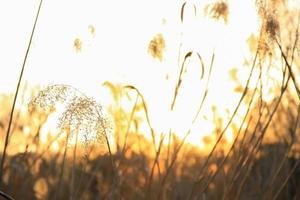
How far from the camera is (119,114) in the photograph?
2260 millimetres

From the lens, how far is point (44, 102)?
1.35m

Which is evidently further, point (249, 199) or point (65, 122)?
point (249, 199)

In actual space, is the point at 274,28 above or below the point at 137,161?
above

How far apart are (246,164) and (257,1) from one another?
0.48 meters

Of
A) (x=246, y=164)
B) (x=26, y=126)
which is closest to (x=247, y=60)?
(x=246, y=164)

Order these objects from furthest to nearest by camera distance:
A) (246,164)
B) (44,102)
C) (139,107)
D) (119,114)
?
(139,107) < (119,114) < (246,164) < (44,102)

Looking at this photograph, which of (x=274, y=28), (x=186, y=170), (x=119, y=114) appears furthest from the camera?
(x=186, y=170)

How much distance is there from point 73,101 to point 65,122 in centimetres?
6

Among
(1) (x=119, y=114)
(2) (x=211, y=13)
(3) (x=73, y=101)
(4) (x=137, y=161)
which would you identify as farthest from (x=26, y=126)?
(3) (x=73, y=101)

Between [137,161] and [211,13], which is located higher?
[211,13]

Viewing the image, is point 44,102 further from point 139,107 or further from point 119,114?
point 139,107

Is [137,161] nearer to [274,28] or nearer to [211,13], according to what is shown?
[211,13]

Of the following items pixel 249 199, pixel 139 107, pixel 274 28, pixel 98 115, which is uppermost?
pixel 274 28

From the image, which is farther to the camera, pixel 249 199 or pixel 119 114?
pixel 249 199
